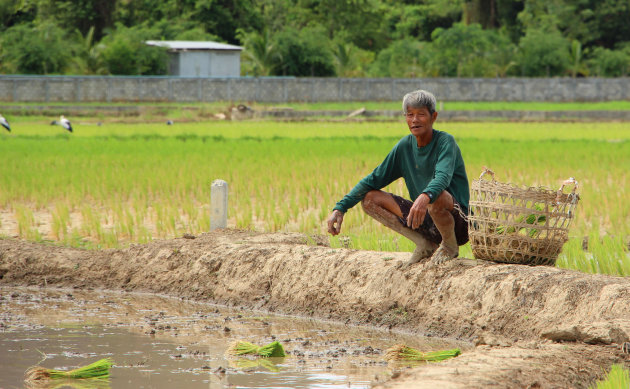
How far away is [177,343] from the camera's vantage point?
500 cm

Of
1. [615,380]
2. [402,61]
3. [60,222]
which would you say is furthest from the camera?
[402,61]

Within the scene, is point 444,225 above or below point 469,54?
below

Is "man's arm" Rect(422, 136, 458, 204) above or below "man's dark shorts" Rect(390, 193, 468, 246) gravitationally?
above

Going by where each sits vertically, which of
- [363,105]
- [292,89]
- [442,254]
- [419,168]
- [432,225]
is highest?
[292,89]

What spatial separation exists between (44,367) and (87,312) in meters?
1.57

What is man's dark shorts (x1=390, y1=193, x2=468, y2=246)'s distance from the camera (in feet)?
17.8

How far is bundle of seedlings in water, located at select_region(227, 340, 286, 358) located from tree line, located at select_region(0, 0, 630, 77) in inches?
1206

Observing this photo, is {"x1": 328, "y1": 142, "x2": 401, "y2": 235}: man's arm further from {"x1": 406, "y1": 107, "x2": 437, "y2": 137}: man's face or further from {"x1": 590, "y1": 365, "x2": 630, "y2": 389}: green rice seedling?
{"x1": 590, "y1": 365, "x2": 630, "y2": 389}: green rice seedling

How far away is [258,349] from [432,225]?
143cm

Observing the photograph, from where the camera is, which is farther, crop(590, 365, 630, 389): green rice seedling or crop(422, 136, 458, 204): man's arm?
crop(422, 136, 458, 204): man's arm

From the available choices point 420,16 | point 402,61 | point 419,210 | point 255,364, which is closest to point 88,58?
point 402,61

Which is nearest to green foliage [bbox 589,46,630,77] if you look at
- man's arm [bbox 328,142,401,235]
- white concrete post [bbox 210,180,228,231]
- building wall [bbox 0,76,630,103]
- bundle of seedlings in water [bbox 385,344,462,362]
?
building wall [bbox 0,76,630,103]

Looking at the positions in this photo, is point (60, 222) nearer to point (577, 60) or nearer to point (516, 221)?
point (516, 221)

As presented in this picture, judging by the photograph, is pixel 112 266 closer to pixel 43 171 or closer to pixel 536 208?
pixel 536 208
